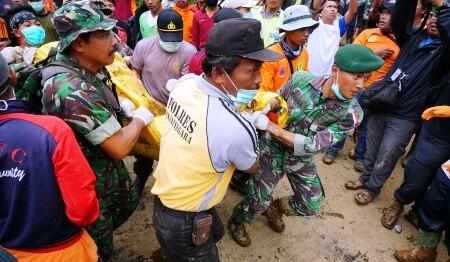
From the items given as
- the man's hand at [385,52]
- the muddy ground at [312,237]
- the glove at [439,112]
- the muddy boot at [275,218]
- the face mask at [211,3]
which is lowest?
the muddy ground at [312,237]

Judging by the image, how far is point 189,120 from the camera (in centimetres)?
200

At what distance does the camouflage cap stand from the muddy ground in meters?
2.09

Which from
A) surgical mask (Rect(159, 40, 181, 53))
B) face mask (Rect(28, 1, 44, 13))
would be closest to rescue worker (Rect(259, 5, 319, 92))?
surgical mask (Rect(159, 40, 181, 53))

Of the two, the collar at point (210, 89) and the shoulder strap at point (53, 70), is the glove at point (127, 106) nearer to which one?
the shoulder strap at point (53, 70)

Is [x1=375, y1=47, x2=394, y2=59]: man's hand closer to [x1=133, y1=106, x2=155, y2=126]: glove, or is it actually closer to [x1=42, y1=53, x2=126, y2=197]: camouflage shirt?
[x1=133, y1=106, x2=155, y2=126]: glove

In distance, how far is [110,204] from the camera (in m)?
2.69

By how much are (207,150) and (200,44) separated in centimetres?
364

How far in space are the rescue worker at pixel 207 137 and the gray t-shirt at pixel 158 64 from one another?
1.60 meters

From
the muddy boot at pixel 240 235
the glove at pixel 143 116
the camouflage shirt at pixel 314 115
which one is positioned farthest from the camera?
the muddy boot at pixel 240 235

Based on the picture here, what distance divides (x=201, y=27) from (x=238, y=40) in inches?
136

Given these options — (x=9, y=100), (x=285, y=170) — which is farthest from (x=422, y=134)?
(x=9, y=100)

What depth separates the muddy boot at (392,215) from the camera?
4.05 m

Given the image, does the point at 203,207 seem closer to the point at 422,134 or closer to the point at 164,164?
the point at 164,164

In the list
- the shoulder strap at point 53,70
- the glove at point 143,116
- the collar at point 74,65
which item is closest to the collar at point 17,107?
the shoulder strap at point 53,70
